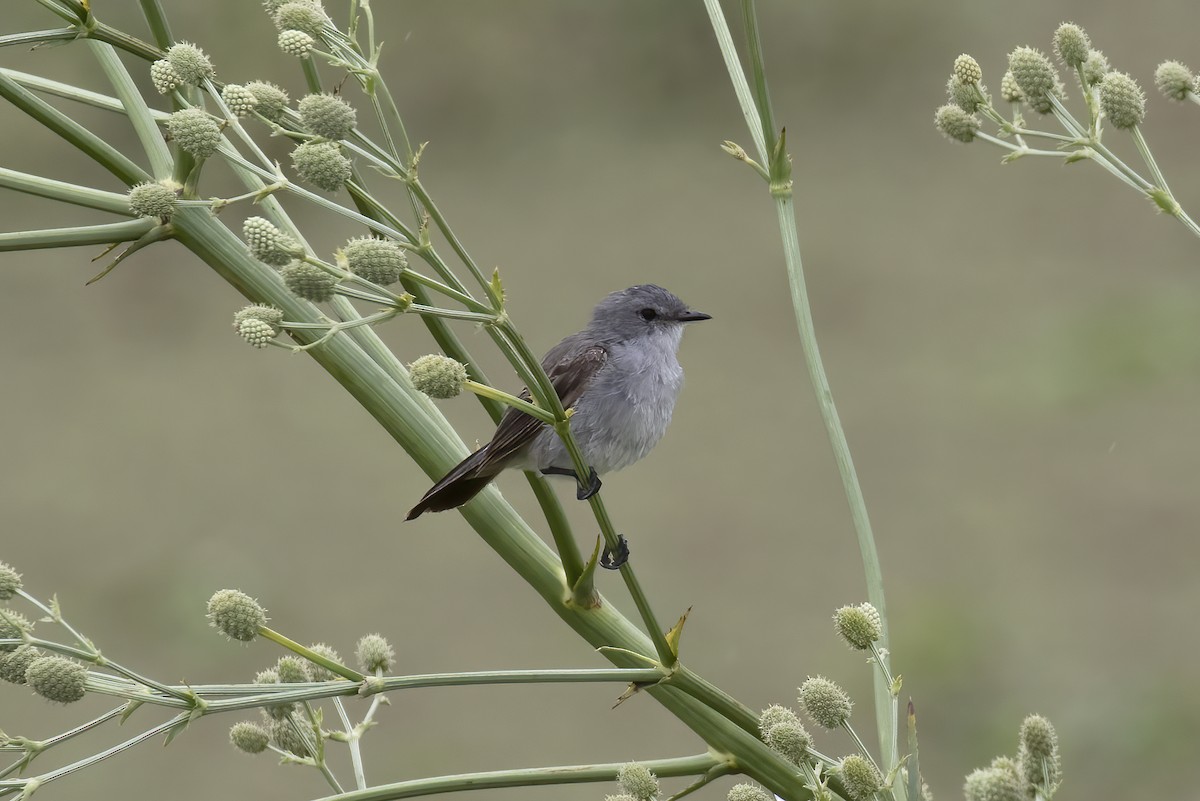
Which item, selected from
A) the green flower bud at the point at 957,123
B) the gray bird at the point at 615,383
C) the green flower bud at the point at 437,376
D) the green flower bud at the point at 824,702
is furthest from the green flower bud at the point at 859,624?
the gray bird at the point at 615,383

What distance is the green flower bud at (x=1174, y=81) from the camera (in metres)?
0.64

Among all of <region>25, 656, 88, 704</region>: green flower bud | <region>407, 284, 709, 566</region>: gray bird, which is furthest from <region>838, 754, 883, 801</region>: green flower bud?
<region>407, 284, 709, 566</region>: gray bird

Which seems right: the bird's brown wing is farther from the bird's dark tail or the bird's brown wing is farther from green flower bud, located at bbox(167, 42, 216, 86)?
green flower bud, located at bbox(167, 42, 216, 86)

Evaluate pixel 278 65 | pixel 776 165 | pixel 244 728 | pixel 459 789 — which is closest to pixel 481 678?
pixel 459 789

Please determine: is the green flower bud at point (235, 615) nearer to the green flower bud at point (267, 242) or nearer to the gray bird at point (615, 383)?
the green flower bud at point (267, 242)

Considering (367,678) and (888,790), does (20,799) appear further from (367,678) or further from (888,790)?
(888,790)

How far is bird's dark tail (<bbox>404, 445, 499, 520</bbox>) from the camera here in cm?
76

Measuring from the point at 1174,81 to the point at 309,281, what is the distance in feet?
1.42

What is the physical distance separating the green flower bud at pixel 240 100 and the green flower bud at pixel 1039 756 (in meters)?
0.42

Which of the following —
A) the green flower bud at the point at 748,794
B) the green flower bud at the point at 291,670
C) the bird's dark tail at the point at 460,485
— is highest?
the bird's dark tail at the point at 460,485

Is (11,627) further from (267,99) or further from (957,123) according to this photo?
(957,123)

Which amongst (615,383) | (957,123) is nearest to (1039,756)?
(957,123)

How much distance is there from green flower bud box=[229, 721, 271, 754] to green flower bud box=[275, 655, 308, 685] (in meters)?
0.04

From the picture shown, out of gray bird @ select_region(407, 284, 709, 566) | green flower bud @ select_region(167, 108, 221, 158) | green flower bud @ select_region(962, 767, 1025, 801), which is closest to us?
green flower bud @ select_region(962, 767, 1025, 801)
